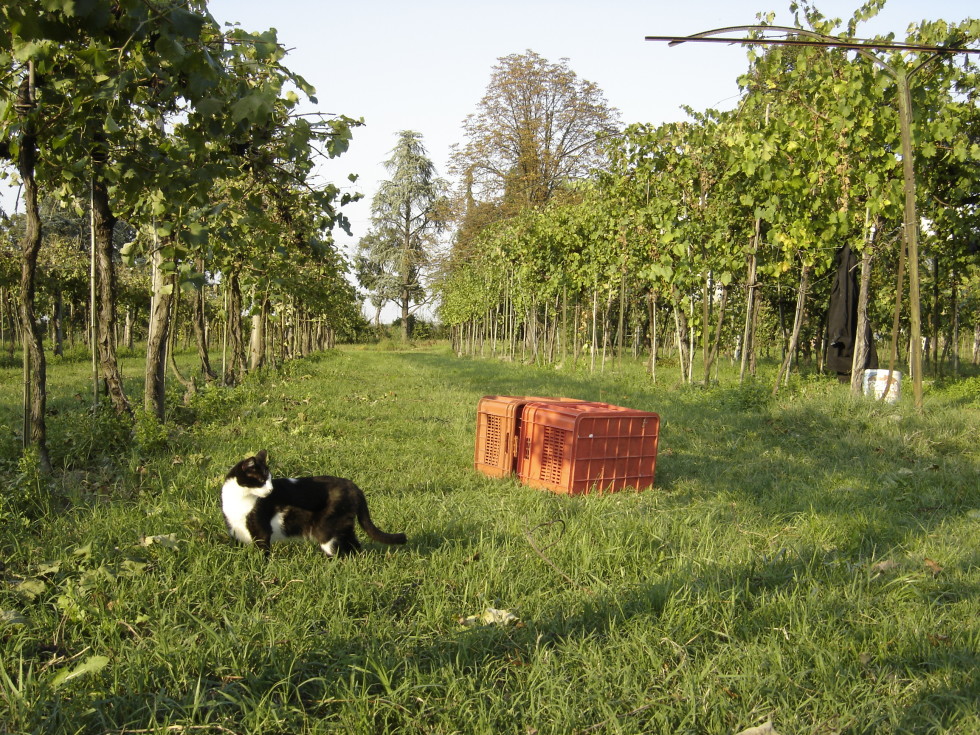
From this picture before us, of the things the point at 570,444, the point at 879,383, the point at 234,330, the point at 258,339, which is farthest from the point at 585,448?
the point at 258,339

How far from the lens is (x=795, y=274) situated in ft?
52.4

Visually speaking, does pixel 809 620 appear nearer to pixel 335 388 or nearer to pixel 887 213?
pixel 887 213

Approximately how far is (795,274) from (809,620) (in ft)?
46.8

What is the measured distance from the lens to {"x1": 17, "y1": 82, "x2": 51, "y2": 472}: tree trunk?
4707 millimetres

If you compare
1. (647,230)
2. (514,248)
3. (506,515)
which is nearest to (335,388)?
(647,230)

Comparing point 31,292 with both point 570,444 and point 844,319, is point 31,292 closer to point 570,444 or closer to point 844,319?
point 570,444

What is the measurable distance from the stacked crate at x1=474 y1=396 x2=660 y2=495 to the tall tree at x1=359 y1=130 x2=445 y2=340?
161 feet

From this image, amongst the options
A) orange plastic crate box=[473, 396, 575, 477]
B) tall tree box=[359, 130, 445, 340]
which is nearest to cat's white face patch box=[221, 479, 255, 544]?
orange plastic crate box=[473, 396, 575, 477]

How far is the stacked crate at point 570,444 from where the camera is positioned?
17.6 ft

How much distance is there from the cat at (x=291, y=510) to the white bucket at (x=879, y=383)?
8549 millimetres

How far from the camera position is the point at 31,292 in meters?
4.85

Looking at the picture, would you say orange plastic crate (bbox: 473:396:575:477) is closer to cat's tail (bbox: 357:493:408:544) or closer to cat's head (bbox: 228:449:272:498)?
cat's tail (bbox: 357:493:408:544)

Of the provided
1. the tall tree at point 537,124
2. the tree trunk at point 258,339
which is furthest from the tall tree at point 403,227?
the tree trunk at point 258,339

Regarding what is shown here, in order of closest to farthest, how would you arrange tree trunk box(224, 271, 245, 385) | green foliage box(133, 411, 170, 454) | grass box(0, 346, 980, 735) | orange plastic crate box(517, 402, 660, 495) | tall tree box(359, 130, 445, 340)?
grass box(0, 346, 980, 735) < orange plastic crate box(517, 402, 660, 495) < green foliage box(133, 411, 170, 454) < tree trunk box(224, 271, 245, 385) < tall tree box(359, 130, 445, 340)
